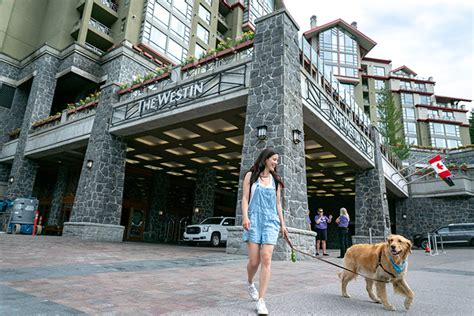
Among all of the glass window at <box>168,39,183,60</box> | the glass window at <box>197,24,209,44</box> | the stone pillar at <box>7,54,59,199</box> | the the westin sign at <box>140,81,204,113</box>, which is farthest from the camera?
the glass window at <box>197,24,209,44</box>

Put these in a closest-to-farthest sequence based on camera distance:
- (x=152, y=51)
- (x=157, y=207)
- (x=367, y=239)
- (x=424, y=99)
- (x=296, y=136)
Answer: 1. (x=296, y=136)
2. (x=367, y=239)
3. (x=157, y=207)
4. (x=152, y=51)
5. (x=424, y=99)

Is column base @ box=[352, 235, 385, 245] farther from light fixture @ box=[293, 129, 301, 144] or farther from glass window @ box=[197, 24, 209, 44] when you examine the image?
glass window @ box=[197, 24, 209, 44]

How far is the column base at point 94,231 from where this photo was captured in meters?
12.6

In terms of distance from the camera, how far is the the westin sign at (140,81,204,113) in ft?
37.5

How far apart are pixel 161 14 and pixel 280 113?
777 inches

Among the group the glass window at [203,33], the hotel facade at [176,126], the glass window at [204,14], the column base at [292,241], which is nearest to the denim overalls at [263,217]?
the hotel facade at [176,126]

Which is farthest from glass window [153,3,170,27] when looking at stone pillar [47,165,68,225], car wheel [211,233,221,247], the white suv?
car wheel [211,233,221,247]

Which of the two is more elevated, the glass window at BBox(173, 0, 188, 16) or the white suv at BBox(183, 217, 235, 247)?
the glass window at BBox(173, 0, 188, 16)

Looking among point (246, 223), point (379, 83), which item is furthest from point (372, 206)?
point (379, 83)

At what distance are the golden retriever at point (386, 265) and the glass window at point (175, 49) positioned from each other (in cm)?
2417

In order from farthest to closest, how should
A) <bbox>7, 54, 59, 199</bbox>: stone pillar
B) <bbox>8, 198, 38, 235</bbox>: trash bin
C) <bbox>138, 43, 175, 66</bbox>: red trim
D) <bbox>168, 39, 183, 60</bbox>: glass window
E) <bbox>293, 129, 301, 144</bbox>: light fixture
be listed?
<bbox>168, 39, 183, 60</bbox>: glass window < <bbox>138, 43, 175, 66</bbox>: red trim < <bbox>7, 54, 59, 199</bbox>: stone pillar < <bbox>8, 198, 38, 235</bbox>: trash bin < <bbox>293, 129, 301, 144</bbox>: light fixture

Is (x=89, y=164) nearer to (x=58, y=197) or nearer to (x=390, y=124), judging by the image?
(x=58, y=197)

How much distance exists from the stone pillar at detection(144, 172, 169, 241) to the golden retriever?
1869 cm

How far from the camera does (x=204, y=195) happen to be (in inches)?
733
